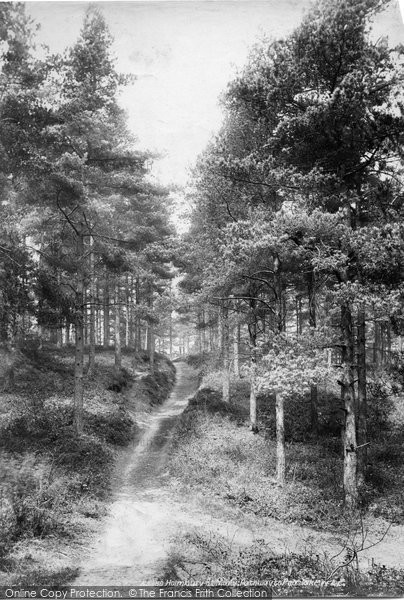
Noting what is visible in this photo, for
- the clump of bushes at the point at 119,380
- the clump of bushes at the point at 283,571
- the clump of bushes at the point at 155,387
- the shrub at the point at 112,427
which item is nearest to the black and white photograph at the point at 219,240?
the clump of bushes at the point at 283,571

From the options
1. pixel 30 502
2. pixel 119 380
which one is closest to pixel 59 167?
pixel 30 502

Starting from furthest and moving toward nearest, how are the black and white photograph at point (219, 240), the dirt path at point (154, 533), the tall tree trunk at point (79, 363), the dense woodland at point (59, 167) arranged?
the tall tree trunk at point (79, 363), the dense woodland at point (59, 167), the black and white photograph at point (219, 240), the dirt path at point (154, 533)

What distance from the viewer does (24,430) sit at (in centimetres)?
1203

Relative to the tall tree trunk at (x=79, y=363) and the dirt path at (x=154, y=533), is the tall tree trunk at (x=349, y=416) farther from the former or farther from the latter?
the tall tree trunk at (x=79, y=363)

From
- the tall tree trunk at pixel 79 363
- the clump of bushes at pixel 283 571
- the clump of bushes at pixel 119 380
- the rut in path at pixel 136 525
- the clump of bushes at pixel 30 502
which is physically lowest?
the rut in path at pixel 136 525

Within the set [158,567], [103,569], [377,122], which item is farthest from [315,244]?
[103,569]

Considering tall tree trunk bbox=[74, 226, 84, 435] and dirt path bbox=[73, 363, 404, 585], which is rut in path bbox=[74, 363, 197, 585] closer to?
dirt path bbox=[73, 363, 404, 585]

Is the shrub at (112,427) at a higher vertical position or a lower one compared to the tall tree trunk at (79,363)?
lower

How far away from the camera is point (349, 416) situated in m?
9.09

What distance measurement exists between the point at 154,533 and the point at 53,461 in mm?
3740

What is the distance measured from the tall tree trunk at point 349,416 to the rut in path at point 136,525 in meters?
4.29

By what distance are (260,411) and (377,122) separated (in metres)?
13.6

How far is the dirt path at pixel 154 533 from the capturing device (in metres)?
6.91

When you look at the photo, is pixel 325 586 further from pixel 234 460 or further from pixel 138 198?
pixel 138 198
